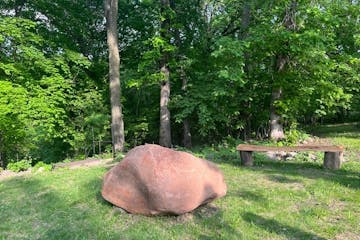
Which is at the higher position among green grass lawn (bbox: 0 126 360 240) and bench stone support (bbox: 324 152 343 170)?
bench stone support (bbox: 324 152 343 170)

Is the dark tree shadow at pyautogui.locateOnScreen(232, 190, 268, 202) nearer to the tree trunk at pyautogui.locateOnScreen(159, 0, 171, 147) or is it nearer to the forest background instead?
the forest background

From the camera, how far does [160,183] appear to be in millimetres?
4234

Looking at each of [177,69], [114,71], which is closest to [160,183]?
[114,71]

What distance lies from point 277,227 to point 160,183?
1.54 metres

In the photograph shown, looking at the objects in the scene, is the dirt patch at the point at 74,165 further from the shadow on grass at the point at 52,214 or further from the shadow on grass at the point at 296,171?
the shadow on grass at the point at 296,171

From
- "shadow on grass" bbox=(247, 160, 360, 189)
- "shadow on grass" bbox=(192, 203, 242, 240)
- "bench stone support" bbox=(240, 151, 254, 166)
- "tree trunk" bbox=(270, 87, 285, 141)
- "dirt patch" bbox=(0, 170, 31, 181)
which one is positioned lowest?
"dirt patch" bbox=(0, 170, 31, 181)

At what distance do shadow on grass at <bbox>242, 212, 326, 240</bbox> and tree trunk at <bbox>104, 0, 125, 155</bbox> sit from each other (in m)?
6.81

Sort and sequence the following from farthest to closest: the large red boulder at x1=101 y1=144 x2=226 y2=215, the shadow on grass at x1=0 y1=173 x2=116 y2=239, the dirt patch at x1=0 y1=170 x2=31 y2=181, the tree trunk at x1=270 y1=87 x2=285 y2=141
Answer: the tree trunk at x1=270 y1=87 x2=285 y2=141 → the dirt patch at x1=0 y1=170 x2=31 y2=181 → the large red boulder at x1=101 y1=144 x2=226 y2=215 → the shadow on grass at x1=0 y1=173 x2=116 y2=239

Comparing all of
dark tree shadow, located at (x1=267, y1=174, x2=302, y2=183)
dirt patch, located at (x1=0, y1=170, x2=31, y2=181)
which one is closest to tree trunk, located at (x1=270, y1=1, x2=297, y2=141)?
dark tree shadow, located at (x1=267, y1=174, x2=302, y2=183)

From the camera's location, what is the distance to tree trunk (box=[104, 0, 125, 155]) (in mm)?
10547

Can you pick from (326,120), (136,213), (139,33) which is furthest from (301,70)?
(326,120)

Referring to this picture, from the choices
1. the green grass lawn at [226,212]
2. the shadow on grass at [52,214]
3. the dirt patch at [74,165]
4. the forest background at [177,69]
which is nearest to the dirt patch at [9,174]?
the dirt patch at [74,165]

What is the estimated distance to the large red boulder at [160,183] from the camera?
4.23 metres

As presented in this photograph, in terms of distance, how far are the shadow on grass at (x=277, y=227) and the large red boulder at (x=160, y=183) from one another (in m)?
0.61
